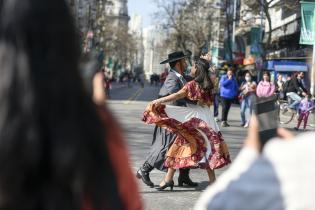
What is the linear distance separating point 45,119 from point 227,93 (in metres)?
18.0

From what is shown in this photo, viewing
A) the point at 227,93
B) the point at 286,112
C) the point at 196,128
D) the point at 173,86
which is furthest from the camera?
the point at 286,112

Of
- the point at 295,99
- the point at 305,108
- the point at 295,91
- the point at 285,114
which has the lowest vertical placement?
the point at 285,114

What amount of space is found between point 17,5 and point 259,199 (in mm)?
760

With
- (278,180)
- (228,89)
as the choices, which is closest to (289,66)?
(228,89)

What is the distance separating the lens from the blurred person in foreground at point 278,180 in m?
1.77

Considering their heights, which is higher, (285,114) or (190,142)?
(190,142)

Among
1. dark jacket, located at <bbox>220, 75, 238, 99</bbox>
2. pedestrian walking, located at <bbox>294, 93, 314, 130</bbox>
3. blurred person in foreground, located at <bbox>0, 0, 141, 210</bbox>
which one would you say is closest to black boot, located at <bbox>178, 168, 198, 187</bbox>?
blurred person in foreground, located at <bbox>0, 0, 141, 210</bbox>

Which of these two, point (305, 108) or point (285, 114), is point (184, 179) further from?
point (285, 114)

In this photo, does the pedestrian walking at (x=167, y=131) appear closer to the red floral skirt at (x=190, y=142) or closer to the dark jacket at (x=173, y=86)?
the dark jacket at (x=173, y=86)

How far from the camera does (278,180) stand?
70.1 inches

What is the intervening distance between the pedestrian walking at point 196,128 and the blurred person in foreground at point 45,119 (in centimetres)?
626

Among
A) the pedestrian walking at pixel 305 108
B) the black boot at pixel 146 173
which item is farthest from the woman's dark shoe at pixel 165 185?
the pedestrian walking at pixel 305 108

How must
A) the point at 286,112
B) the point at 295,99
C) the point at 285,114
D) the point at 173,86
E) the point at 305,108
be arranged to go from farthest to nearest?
the point at 285,114, the point at 286,112, the point at 295,99, the point at 305,108, the point at 173,86

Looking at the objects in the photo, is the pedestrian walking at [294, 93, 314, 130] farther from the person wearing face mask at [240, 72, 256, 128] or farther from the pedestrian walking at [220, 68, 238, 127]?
the pedestrian walking at [220, 68, 238, 127]
